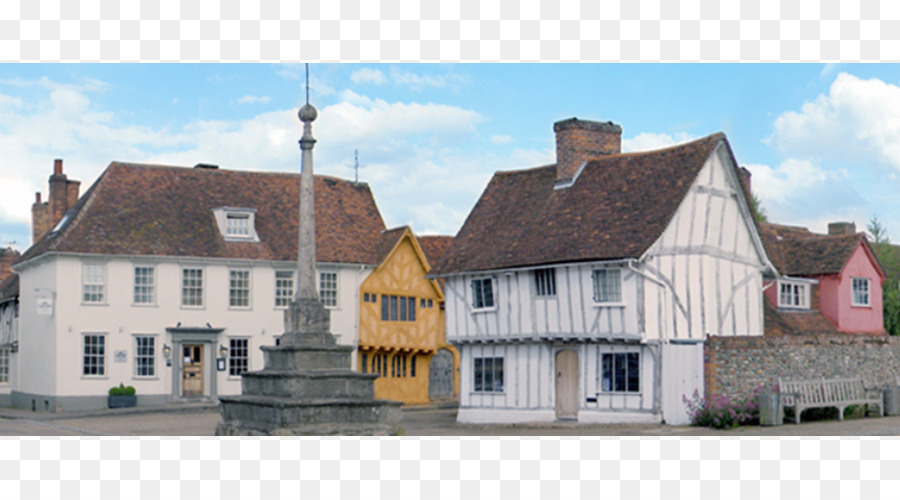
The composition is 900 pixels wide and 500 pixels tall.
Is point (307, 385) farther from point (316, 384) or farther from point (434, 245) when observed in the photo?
point (434, 245)

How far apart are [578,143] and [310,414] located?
45.5 ft

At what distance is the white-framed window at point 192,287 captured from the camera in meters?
35.4

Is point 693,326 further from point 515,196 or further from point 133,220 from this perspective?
point 133,220

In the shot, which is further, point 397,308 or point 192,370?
→ point 397,308

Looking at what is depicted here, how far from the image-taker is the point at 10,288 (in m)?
41.3

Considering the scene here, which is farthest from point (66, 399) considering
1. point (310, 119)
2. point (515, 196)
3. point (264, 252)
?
point (310, 119)

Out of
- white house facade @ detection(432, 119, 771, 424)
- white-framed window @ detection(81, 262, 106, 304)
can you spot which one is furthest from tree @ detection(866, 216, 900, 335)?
white-framed window @ detection(81, 262, 106, 304)

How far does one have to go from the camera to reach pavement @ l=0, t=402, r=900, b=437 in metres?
21.3

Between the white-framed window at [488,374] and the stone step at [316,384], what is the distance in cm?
1027

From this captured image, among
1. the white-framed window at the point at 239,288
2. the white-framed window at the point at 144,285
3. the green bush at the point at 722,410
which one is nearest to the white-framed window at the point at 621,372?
the green bush at the point at 722,410

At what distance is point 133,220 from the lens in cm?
3541

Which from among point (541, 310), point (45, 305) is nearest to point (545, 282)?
point (541, 310)

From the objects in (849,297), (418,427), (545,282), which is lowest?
(418,427)

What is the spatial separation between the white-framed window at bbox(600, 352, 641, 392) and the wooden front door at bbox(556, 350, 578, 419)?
1.11m
